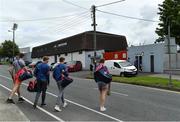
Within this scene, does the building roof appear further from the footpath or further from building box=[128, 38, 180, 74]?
the footpath

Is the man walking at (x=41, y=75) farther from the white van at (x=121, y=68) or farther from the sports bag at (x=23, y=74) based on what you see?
the white van at (x=121, y=68)

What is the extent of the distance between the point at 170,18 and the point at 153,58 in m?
14.2

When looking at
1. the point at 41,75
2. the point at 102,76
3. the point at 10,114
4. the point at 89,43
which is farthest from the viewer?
the point at 89,43

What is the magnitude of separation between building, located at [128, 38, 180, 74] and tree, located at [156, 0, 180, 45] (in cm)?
1077

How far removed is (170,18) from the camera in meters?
55.1

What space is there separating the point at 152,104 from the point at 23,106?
15.5 ft

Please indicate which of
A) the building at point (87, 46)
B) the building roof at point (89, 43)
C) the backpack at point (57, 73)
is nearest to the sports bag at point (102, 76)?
the backpack at point (57, 73)

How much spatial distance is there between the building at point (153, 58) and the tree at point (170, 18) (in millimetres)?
10772

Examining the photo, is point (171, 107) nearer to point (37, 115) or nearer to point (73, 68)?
point (37, 115)

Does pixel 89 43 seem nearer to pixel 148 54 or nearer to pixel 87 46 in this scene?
pixel 87 46

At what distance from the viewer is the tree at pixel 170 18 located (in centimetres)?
5478

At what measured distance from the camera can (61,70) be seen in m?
12.9

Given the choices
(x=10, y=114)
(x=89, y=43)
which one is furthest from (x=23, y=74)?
(x=89, y=43)

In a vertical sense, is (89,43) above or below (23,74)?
above
